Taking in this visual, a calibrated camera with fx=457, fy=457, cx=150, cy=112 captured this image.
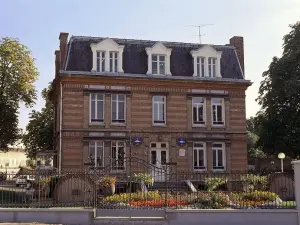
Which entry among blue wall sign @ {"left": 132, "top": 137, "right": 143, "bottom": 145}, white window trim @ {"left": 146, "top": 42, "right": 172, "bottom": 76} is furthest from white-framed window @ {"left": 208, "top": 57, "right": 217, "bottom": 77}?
blue wall sign @ {"left": 132, "top": 137, "right": 143, "bottom": 145}

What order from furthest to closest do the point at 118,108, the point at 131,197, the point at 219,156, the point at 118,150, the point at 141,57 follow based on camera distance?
the point at 141,57 → the point at 219,156 → the point at 118,108 → the point at 118,150 → the point at 131,197

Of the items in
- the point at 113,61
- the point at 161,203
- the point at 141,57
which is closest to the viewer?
the point at 161,203

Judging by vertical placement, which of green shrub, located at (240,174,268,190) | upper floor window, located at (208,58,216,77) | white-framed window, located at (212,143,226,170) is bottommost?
green shrub, located at (240,174,268,190)

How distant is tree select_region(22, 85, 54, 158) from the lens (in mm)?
41625

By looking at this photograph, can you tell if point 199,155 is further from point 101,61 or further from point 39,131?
point 39,131

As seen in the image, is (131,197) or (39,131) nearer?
(131,197)

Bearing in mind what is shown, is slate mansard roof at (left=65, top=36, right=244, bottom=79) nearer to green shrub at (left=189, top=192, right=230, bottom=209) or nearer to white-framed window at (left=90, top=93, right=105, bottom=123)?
white-framed window at (left=90, top=93, right=105, bottom=123)

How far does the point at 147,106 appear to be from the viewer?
30.5 meters

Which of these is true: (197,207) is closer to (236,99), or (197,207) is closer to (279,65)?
(236,99)

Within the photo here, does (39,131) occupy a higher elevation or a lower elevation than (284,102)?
lower

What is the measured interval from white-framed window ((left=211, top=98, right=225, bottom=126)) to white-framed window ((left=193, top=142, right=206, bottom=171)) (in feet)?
6.08

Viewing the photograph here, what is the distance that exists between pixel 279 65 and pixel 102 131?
648 inches

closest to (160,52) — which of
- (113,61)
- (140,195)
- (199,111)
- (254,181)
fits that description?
(113,61)

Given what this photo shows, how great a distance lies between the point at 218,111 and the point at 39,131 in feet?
60.1
